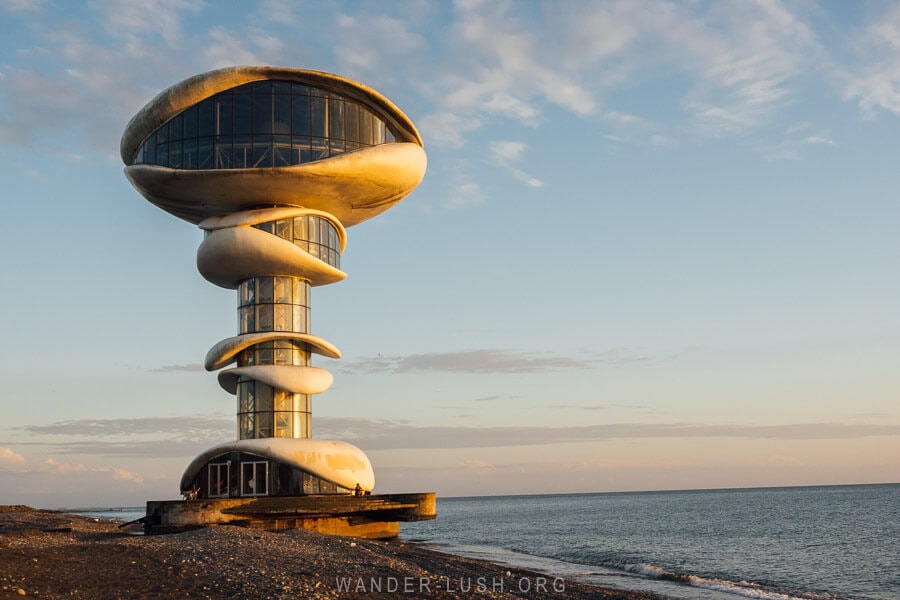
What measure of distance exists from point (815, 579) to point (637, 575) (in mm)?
7034

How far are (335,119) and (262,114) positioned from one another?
299 cm

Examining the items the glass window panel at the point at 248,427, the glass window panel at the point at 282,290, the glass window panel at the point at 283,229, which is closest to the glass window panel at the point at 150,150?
the glass window panel at the point at 283,229

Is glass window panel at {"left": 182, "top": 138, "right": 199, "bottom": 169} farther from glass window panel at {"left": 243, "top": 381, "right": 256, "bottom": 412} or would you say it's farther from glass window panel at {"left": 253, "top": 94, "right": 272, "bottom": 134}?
glass window panel at {"left": 243, "top": 381, "right": 256, "bottom": 412}

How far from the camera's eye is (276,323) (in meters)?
38.4

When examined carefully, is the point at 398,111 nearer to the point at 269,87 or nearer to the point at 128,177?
the point at 269,87

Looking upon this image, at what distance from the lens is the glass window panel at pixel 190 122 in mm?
37562

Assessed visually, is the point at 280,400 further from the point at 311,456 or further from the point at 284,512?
the point at 284,512

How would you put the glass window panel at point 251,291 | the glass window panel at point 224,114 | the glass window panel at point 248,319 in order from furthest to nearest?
the glass window panel at point 251,291 → the glass window panel at point 248,319 → the glass window panel at point 224,114

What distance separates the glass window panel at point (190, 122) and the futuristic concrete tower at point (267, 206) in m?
0.06

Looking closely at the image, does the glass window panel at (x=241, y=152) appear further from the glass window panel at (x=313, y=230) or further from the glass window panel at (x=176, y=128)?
the glass window panel at (x=313, y=230)

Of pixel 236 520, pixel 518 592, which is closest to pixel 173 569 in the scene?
pixel 518 592

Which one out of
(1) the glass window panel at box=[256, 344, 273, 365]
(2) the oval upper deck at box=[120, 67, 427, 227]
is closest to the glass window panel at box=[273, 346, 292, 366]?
(1) the glass window panel at box=[256, 344, 273, 365]

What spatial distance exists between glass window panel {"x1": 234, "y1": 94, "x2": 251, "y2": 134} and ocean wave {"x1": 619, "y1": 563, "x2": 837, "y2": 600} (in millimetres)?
23676

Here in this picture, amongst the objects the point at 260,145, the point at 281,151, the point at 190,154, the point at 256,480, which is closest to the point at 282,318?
the point at 256,480
